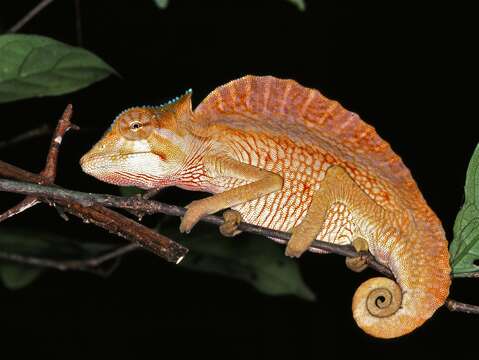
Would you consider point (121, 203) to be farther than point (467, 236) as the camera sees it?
No

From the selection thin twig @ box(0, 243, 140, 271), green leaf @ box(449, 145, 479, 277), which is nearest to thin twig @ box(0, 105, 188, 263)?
green leaf @ box(449, 145, 479, 277)

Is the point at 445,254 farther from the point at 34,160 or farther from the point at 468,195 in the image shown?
the point at 34,160

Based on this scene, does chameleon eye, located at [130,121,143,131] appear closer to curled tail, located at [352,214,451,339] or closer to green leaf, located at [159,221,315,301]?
curled tail, located at [352,214,451,339]

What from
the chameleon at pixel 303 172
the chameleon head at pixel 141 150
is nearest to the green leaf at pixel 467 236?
the chameleon at pixel 303 172

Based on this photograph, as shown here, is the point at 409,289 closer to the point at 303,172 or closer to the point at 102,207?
the point at 303,172

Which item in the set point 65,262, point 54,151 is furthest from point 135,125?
point 65,262
